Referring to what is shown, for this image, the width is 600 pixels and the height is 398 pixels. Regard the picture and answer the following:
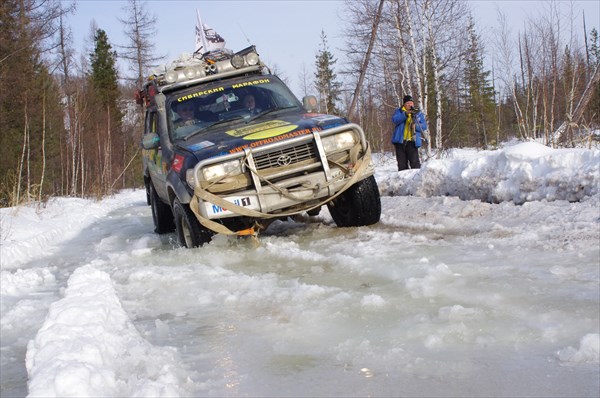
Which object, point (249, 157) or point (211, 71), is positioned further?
point (211, 71)

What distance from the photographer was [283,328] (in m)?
2.99

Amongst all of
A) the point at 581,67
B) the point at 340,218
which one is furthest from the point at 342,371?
the point at 581,67

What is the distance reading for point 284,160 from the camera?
5.42 metres

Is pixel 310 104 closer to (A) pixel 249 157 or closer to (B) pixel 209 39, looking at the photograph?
(A) pixel 249 157

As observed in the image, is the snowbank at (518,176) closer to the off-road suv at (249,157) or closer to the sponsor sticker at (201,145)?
the off-road suv at (249,157)

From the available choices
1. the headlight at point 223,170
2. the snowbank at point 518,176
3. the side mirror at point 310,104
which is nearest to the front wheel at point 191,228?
the headlight at point 223,170

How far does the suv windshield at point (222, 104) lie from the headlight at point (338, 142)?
112 cm

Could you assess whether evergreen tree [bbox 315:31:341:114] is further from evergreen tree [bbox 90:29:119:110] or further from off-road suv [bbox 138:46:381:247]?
off-road suv [bbox 138:46:381:247]

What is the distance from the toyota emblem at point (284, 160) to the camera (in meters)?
5.40

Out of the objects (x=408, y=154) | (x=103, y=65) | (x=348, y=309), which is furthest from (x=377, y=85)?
(x=103, y=65)

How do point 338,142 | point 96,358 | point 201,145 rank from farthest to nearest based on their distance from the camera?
point 338,142, point 201,145, point 96,358

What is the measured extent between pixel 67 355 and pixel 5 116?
15099 mm

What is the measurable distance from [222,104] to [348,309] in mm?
3986

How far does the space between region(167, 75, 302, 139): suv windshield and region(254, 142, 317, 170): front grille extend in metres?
1.01
